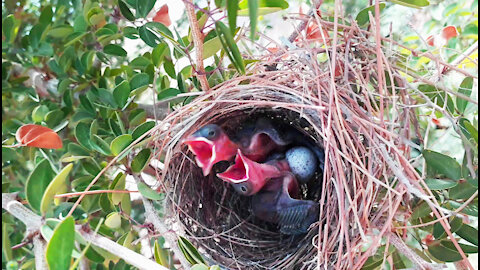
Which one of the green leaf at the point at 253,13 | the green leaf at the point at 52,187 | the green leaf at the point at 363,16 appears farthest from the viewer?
the green leaf at the point at 363,16

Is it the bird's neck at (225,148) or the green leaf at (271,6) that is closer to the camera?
the green leaf at (271,6)

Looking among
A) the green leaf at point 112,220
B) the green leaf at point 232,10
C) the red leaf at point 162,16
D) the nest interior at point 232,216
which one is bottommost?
the nest interior at point 232,216

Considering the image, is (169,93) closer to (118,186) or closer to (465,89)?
(118,186)

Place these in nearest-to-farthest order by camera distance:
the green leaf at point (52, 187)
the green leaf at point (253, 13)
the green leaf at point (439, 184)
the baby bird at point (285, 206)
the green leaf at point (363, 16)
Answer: the green leaf at point (253, 13) < the green leaf at point (52, 187) < the green leaf at point (439, 184) < the green leaf at point (363, 16) < the baby bird at point (285, 206)

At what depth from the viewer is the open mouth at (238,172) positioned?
800 millimetres

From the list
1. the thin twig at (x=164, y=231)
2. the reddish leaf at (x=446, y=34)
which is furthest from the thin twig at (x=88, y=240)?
the reddish leaf at (x=446, y=34)

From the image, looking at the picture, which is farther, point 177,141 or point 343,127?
point 177,141

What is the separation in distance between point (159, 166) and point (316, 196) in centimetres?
35

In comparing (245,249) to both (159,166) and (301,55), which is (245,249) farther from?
(301,55)

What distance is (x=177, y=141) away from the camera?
807 mm

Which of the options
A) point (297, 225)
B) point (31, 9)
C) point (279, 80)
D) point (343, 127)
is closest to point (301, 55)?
point (279, 80)

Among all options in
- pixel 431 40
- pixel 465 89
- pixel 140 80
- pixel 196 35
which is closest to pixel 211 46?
pixel 196 35

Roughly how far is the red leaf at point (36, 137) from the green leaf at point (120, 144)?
11cm

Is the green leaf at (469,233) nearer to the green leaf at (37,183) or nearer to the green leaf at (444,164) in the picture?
the green leaf at (444,164)
